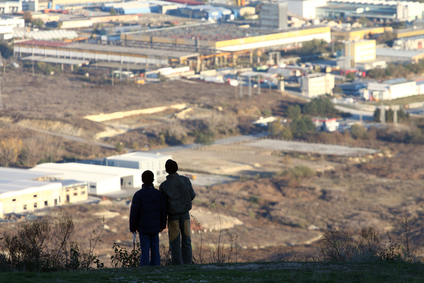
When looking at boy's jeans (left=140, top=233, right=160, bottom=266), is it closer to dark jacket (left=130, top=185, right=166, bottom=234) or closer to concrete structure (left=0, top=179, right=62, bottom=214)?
dark jacket (left=130, top=185, right=166, bottom=234)

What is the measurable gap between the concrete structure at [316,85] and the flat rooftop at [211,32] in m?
14.9

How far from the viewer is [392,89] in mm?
39312

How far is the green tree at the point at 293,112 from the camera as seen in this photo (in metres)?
34.2

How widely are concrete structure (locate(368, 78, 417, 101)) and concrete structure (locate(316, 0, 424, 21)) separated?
3168cm

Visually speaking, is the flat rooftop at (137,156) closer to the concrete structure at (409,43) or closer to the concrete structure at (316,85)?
the concrete structure at (316,85)

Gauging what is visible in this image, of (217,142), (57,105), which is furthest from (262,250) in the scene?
(57,105)

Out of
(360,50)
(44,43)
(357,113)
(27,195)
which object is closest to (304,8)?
(360,50)

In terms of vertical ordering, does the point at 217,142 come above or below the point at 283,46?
below

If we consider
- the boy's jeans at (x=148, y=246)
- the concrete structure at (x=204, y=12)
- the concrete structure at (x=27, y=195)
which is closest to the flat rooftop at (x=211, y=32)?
the concrete structure at (x=204, y=12)

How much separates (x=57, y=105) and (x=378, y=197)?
21065 mm

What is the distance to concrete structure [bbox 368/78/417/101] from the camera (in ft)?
128

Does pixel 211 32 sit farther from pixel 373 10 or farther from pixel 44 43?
pixel 373 10

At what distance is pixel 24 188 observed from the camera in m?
18.8

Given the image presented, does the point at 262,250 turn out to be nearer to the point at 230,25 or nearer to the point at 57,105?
the point at 57,105
